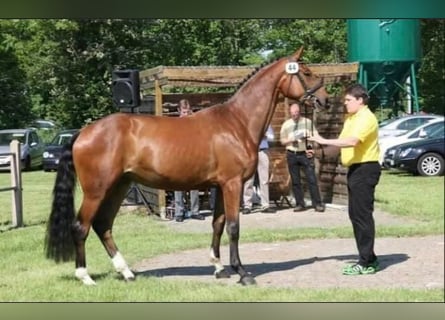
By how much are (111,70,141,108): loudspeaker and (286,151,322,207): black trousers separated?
1472mm

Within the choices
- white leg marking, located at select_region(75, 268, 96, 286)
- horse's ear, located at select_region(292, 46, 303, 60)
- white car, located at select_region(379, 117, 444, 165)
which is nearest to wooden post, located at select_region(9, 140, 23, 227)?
white leg marking, located at select_region(75, 268, 96, 286)

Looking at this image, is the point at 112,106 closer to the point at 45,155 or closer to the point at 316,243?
the point at 45,155

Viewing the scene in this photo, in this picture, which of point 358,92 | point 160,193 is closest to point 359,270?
point 358,92

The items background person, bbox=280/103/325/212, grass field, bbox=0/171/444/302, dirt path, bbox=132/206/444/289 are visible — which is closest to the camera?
grass field, bbox=0/171/444/302

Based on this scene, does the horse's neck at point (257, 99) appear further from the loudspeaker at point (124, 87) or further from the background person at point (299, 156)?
the loudspeaker at point (124, 87)

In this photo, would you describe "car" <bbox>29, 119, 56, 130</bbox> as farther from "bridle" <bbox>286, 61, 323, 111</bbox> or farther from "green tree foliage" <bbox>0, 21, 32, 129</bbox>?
"bridle" <bbox>286, 61, 323, 111</bbox>

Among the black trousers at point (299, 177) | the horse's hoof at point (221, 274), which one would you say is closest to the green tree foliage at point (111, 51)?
the black trousers at point (299, 177)

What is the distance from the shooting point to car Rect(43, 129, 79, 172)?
6.54 m

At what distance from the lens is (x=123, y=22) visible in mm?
6539

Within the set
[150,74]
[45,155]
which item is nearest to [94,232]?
[45,155]

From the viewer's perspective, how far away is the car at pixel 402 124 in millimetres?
6406

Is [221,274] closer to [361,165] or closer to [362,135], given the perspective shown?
[361,165]

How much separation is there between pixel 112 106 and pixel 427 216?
259 cm

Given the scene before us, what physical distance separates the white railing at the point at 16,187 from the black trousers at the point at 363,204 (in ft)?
8.63
